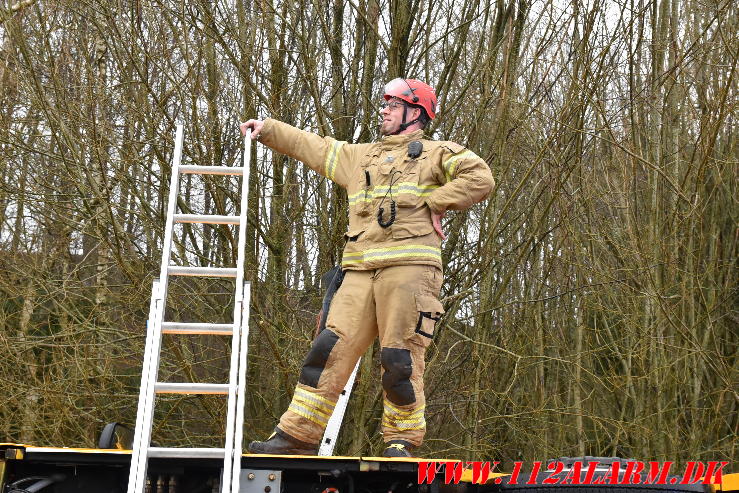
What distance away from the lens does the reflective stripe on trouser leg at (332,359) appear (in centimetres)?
419

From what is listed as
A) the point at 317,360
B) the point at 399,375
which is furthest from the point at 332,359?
Result: the point at 399,375

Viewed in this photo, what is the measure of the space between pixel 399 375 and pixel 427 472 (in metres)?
0.89

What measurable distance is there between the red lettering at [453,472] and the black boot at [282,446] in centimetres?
103

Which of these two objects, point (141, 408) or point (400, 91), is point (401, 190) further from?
point (141, 408)

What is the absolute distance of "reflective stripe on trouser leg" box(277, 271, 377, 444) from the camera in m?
4.19

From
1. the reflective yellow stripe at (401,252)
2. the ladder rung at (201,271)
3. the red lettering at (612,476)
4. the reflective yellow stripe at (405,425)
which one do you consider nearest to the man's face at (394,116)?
the reflective yellow stripe at (401,252)

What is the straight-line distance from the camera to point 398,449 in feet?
13.4

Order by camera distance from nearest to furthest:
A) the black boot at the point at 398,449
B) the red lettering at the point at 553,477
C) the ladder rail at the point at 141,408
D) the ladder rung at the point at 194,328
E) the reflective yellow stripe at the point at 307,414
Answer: the red lettering at the point at 553,477 < the ladder rail at the point at 141,408 < the ladder rung at the point at 194,328 < the black boot at the point at 398,449 < the reflective yellow stripe at the point at 307,414

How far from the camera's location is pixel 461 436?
9.88 m

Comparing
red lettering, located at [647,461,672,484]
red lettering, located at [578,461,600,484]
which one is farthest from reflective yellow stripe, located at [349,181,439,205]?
red lettering, located at [647,461,672,484]

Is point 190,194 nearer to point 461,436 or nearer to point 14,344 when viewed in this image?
point 14,344

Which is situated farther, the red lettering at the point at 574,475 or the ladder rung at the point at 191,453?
the ladder rung at the point at 191,453

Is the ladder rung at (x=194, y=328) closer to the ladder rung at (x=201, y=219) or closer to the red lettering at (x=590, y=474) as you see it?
the ladder rung at (x=201, y=219)

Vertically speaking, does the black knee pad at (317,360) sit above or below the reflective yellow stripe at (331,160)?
below
